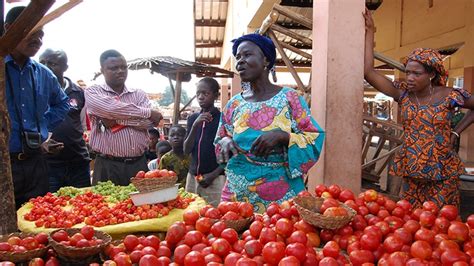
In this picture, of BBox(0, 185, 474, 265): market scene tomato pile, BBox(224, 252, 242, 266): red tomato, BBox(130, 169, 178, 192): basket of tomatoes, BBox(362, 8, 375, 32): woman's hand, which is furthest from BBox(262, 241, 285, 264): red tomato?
BBox(362, 8, 375, 32): woman's hand

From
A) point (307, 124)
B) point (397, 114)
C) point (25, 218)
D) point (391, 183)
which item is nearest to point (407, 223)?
point (307, 124)

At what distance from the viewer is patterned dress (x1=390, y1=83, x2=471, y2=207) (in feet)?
10.1

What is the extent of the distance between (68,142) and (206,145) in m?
1.54

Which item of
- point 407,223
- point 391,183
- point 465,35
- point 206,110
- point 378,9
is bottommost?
point 391,183

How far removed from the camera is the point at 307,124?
2.73 metres

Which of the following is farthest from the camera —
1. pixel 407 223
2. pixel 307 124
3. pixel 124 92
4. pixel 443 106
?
pixel 124 92

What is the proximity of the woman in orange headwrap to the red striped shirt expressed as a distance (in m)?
2.21

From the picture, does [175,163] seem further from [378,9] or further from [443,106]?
[378,9]

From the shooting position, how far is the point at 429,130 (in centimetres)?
311

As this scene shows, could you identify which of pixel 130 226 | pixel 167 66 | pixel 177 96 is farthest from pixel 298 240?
pixel 177 96

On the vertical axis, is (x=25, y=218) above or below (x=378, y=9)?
below

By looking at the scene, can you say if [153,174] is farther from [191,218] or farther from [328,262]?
[328,262]

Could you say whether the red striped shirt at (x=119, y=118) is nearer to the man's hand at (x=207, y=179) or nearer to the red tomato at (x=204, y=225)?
the man's hand at (x=207, y=179)

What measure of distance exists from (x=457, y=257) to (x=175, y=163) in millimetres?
4050
